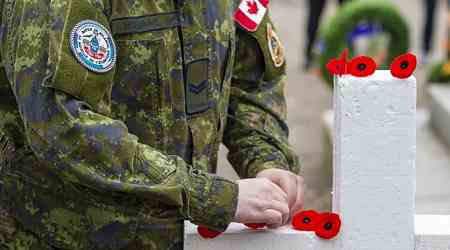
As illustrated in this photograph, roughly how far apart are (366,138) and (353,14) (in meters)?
4.51

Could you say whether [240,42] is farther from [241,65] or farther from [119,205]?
[119,205]

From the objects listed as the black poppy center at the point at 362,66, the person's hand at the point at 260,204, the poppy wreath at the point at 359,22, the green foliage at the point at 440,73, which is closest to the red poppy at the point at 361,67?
the black poppy center at the point at 362,66

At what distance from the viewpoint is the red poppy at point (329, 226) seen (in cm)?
199

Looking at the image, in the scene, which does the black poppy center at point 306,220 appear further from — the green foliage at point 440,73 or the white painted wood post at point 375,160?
the green foliage at point 440,73

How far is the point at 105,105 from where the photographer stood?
1844 mm

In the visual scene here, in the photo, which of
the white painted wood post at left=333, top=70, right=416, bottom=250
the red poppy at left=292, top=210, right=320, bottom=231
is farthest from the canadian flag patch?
the red poppy at left=292, top=210, right=320, bottom=231

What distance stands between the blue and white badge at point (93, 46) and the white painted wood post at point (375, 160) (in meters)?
0.43

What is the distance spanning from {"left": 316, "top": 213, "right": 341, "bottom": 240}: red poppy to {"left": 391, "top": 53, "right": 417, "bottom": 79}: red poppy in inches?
12.0

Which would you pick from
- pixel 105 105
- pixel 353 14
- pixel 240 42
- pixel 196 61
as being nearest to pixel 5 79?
pixel 105 105

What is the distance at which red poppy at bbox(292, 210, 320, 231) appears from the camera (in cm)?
200

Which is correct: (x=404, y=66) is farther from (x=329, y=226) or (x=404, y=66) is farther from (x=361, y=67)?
(x=329, y=226)

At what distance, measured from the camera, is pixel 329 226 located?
6.56ft

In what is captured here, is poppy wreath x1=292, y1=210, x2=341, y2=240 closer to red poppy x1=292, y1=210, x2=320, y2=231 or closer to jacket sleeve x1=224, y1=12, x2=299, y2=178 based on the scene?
red poppy x1=292, y1=210, x2=320, y2=231

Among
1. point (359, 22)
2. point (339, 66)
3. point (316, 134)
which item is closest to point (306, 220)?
point (339, 66)
